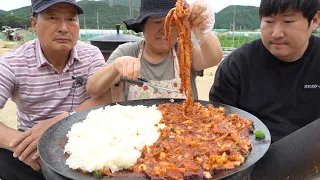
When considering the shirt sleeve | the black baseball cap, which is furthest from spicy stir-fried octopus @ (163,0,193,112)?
the black baseball cap

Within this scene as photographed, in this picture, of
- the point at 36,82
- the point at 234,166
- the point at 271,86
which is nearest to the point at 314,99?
the point at 271,86

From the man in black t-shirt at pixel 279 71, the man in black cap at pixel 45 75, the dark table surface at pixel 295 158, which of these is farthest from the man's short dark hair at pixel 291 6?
the man in black cap at pixel 45 75

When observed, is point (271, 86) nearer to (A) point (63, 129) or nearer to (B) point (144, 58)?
(B) point (144, 58)

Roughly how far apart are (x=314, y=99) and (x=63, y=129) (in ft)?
7.29

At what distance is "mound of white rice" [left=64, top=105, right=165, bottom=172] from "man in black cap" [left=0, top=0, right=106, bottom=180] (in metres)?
0.47

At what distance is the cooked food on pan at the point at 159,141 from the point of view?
1539 mm

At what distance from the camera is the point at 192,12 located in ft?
7.18

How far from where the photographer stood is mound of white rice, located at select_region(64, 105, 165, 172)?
1.56m

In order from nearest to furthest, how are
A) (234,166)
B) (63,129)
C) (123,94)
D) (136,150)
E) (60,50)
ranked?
(234,166)
(136,150)
(63,129)
(60,50)
(123,94)

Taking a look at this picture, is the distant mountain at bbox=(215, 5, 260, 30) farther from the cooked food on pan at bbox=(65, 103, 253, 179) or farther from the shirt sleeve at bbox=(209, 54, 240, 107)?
the cooked food on pan at bbox=(65, 103, 253, 179)

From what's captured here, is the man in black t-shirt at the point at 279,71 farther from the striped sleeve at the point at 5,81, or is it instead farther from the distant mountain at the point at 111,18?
the distant mountain at the point at 111,18

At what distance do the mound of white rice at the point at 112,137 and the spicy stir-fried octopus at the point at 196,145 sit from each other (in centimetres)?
7

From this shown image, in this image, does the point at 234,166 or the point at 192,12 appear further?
the point at 192,12

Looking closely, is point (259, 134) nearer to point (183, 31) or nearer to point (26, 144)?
point (183, 31)
